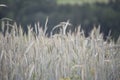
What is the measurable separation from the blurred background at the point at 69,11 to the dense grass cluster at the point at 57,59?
10272 mm

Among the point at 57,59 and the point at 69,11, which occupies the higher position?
the point at 57,59

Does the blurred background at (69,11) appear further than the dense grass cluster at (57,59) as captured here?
Yes

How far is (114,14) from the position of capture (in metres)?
14.6

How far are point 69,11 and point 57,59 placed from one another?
1112 centimetres

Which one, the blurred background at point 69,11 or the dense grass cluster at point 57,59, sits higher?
the dense grass cluster at point 57,59

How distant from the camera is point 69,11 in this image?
45.9 ft

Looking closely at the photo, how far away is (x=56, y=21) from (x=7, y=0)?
7.15 ft

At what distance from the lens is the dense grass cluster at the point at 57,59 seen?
289 cm

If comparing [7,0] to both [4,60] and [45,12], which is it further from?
[4,60]

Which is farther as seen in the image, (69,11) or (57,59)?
(69,11)

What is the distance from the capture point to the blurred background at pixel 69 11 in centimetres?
1387

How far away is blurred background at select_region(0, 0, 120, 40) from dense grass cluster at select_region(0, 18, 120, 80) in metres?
10.3

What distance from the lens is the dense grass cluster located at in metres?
2.89

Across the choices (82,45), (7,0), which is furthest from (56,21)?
(82,45)
